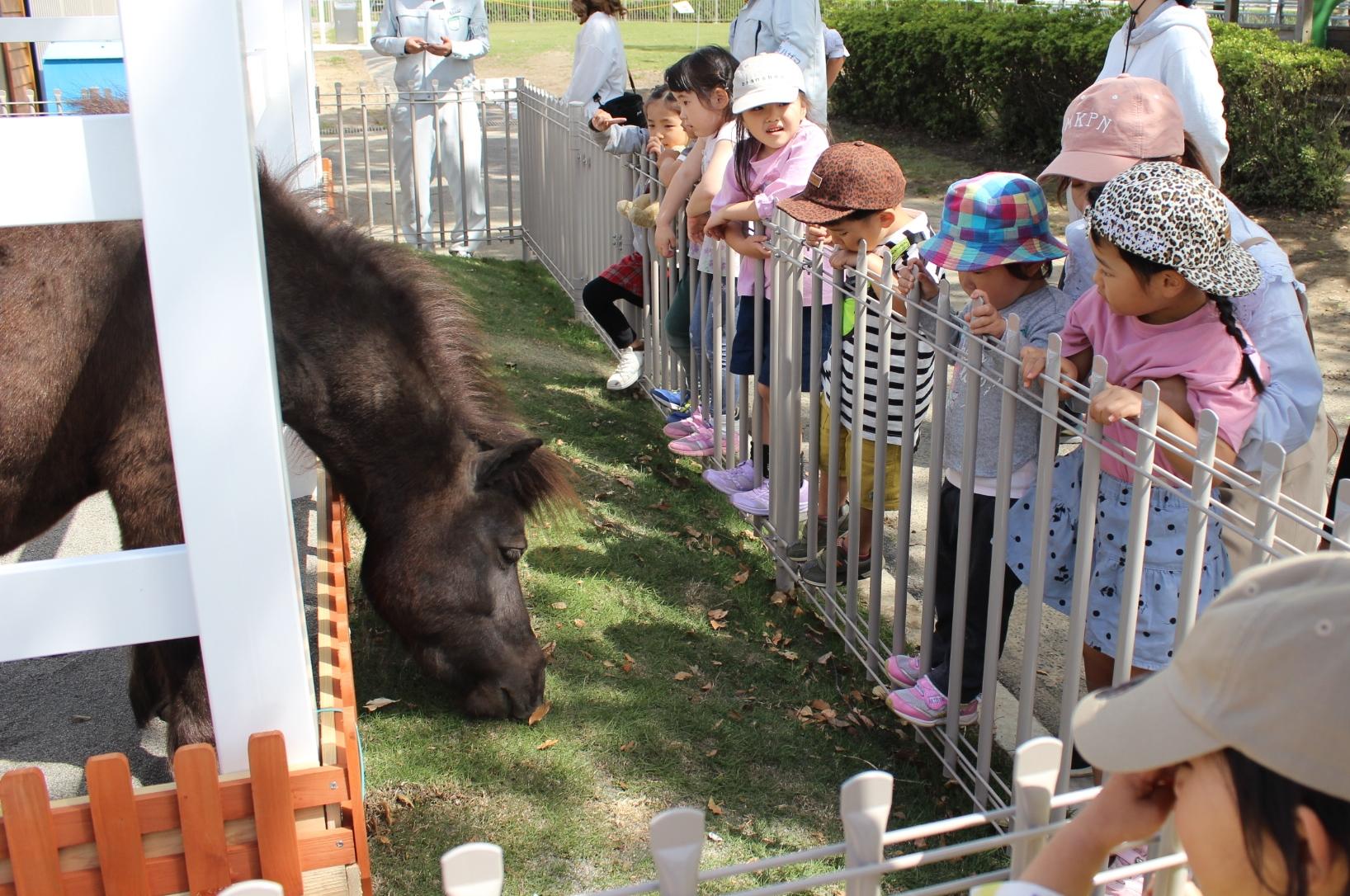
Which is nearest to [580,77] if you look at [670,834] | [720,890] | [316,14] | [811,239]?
[811,239]

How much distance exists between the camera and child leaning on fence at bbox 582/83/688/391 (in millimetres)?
6211

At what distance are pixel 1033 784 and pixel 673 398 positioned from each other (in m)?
4.64

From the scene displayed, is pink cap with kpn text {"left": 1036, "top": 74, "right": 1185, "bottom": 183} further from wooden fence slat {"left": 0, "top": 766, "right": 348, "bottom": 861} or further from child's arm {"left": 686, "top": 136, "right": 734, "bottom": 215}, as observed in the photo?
wooden fence slat {"left": 0, "top": 766, "right": 348, "bottom": 861}

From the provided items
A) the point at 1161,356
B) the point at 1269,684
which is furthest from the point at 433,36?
the point at 1269,684

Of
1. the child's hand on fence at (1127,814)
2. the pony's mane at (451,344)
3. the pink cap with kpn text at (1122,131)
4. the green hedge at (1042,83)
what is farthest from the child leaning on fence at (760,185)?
the green hedge at (1042,83)

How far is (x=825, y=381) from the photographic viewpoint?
4.21 metres

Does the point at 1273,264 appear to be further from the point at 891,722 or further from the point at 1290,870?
the point at 1290,870

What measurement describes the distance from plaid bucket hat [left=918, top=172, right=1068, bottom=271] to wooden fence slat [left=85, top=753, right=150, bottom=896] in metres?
2.17

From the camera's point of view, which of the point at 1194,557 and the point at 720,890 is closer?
the point at 1194,557

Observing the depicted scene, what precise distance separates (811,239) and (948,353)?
1165mm

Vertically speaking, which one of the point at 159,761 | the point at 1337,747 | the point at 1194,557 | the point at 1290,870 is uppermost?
the point at 1337,747

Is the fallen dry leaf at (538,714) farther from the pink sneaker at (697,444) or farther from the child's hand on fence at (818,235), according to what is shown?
the pink sneaker at (697,444)

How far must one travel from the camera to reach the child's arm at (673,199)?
17.5 ft

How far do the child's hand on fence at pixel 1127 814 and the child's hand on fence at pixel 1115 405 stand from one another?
111 cm
